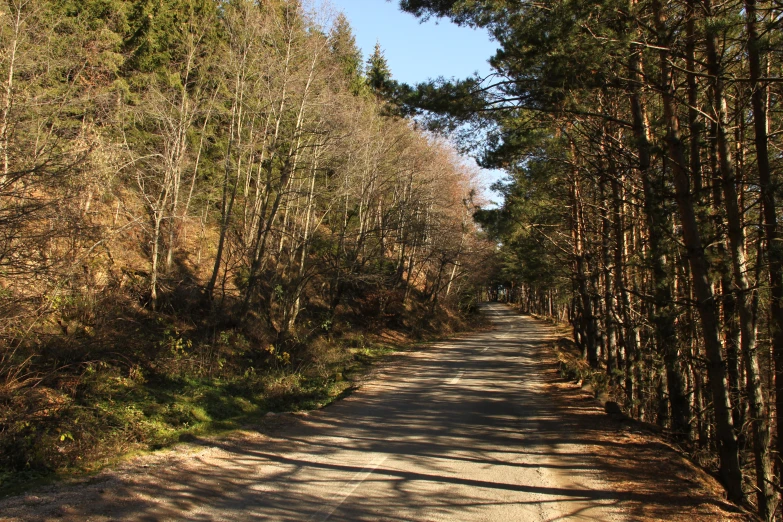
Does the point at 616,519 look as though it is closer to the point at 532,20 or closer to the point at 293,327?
the point at 532,20

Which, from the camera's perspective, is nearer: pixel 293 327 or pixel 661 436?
pixel 661 436

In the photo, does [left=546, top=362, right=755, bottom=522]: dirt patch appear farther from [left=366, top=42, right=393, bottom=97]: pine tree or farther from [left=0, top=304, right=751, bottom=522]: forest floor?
[left=366, top=42, right=393, bottom=97]: pine tree

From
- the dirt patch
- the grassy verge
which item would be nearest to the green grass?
the grassy verge

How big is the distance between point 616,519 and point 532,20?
7778mm

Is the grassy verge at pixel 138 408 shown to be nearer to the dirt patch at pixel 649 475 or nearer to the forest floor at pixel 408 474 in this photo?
the forest floor at pixel 408 474

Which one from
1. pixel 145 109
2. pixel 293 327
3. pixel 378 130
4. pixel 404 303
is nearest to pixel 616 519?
pixel 293 327

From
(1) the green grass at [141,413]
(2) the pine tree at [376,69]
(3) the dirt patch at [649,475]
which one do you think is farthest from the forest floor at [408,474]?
(2) the pine tree at [376,69]

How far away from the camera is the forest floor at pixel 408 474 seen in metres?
5.60

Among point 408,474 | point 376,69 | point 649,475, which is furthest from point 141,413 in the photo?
point 376,69

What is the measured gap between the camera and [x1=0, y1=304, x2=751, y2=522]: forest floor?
18.4 ft

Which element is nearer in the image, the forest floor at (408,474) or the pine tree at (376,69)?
the forest floor at (408,474)

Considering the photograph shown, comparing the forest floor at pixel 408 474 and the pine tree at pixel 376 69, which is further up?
the pine tree at pixel 376 69

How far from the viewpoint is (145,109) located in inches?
712

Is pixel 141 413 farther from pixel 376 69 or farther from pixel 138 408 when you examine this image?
pixel 376 69
